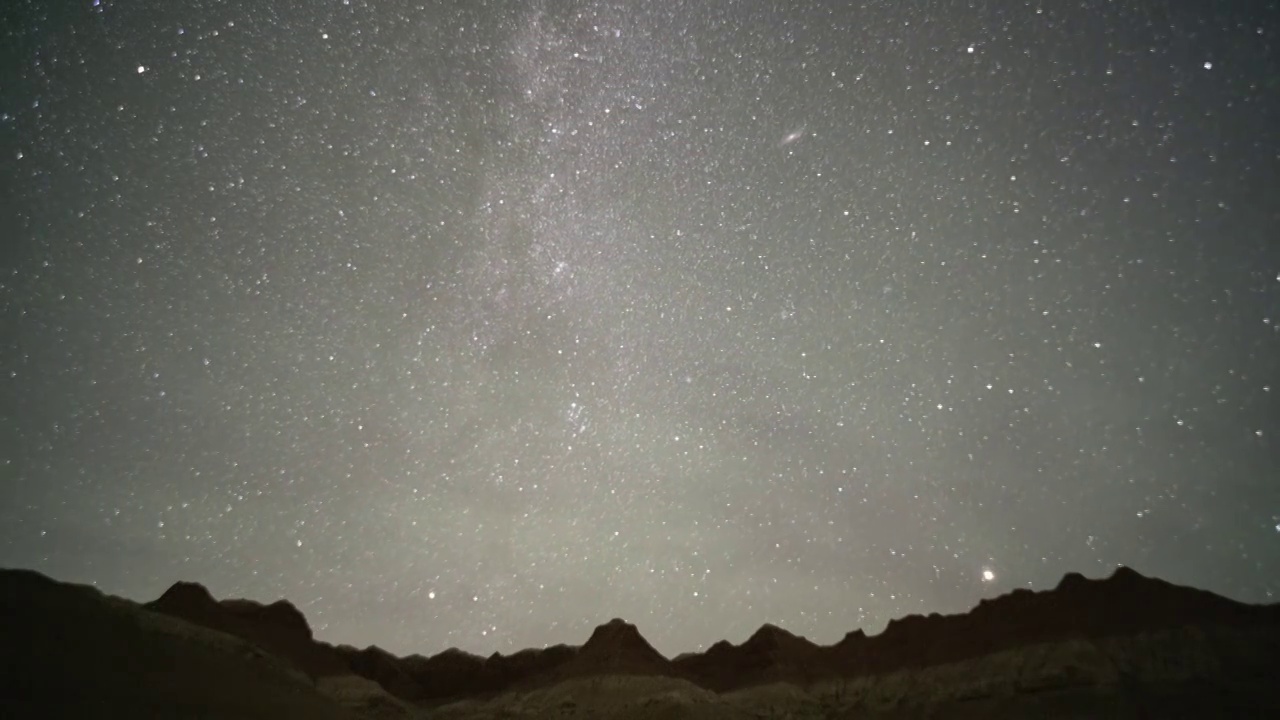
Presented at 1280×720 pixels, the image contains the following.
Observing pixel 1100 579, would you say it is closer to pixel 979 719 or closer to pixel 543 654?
pixel 979 719

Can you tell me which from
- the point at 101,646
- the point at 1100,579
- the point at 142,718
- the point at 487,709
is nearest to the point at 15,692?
the point at 142,718

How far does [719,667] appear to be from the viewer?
40.0 m

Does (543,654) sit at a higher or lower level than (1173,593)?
lower

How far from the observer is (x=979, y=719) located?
25.6 meters

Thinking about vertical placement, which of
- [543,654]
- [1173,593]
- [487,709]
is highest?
[1173,593]

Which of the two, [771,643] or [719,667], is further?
[719,667]

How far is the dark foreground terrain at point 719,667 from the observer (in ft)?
65.0

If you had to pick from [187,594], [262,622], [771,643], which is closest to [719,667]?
[771,643]

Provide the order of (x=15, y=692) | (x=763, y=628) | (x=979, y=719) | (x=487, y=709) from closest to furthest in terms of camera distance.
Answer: (x=15, y=692), (x=979, y=719), (x=487, y=709), (x=763, y=628)

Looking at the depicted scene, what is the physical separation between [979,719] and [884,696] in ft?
17.6

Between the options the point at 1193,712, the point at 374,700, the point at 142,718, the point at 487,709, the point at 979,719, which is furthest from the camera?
the point at 487,709

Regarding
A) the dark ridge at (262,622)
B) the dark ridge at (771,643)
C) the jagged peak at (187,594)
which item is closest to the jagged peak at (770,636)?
the dark ridge at (771,643)

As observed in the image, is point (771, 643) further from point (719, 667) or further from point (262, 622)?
point (262, 622)

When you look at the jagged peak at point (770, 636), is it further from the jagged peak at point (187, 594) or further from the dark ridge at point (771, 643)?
the jagged peak at point (187, 594)
